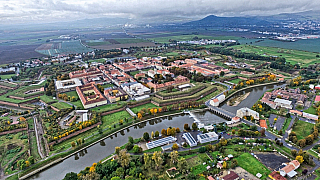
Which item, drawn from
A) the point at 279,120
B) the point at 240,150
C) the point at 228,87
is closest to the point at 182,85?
the point at 228,87

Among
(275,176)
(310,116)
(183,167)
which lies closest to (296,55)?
(310,116)

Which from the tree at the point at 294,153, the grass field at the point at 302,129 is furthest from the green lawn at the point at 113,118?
the grass field at the point at 302,129

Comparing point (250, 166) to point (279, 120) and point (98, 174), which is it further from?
point (98, 174)

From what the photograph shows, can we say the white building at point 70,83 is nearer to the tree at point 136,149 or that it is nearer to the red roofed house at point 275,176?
the tree at point 136,149

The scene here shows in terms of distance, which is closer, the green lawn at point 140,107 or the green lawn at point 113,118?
the green lawn at point 113,118

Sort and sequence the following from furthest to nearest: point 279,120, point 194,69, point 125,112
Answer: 1. point 194,69
2. point 125,112
3. point 279,120

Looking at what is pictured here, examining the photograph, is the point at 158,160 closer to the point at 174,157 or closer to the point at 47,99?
the point at 174,157
